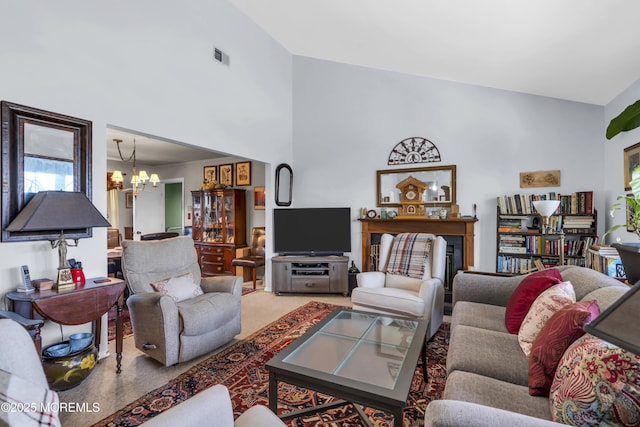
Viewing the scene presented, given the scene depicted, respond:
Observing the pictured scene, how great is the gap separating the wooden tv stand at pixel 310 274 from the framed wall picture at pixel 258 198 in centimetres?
158

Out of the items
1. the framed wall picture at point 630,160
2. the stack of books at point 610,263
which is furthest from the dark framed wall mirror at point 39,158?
the framed wall picture at point 630,160

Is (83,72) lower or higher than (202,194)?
higher

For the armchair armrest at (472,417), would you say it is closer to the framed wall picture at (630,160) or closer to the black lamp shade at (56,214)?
the black lamp shade at (56,214)

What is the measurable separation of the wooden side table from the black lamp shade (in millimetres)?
447

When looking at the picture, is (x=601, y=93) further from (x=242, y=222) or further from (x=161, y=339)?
(x=242, y=222)

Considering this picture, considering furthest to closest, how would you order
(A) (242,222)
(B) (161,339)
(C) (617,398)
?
1. (A) (242,222)
2. (B) (161,339)
3. (C) (617,398)

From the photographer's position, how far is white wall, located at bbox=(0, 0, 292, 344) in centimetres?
222

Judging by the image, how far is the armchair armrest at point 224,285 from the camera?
298 centimetres

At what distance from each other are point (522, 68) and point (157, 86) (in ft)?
12.6

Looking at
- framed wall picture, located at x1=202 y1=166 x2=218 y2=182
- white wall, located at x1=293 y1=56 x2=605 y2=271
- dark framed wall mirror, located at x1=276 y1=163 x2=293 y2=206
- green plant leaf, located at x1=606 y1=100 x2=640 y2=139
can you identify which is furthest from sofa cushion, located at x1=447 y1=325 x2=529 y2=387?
framed wall picture, located at x1=202 y1=166 x2=218 y2=182

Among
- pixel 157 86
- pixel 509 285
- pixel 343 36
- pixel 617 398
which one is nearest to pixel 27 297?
pixel 157 86

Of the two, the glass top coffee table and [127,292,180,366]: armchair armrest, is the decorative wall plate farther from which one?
[127,292,180,366]: armchair armrest

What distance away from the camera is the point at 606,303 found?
1450 millimetres

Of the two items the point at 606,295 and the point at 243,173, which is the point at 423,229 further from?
the point at 243,173
